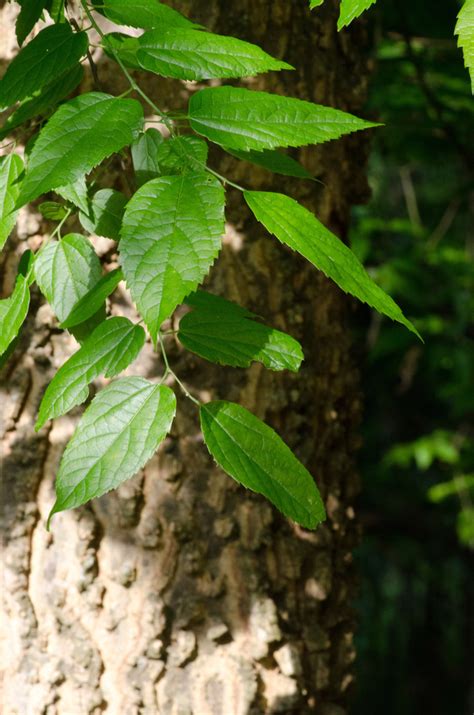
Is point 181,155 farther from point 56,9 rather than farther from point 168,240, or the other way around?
point 56,9

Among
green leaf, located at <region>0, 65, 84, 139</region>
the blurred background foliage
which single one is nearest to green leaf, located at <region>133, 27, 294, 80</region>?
green leaf, located at <region>0, 65, 84, 139</region>

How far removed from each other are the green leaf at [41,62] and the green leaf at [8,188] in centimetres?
10

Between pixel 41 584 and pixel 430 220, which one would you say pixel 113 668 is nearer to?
pixel 41 584

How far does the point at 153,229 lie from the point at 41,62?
0.81ft

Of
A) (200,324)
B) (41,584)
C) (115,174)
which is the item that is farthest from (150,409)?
(41,584)

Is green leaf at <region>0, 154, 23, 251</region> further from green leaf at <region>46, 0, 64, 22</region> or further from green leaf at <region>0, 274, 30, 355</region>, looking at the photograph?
green leaf at <region>46, 0, 64, 22</region>

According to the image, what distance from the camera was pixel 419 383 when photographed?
15.8ft

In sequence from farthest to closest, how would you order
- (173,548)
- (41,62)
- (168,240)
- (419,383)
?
(419,383), (173,548), (41,62), (168,240)

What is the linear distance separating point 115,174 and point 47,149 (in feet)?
1.56

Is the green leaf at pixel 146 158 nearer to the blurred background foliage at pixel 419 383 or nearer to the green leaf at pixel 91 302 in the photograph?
the green leaf at pixel 91 302

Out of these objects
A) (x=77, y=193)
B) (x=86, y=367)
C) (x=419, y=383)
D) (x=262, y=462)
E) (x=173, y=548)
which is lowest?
(x=419, y=383)

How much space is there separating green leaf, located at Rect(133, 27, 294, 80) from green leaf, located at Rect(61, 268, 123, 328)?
21cm

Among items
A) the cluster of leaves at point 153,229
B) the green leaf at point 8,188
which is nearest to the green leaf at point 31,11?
the cluster of leaves at point 153,229

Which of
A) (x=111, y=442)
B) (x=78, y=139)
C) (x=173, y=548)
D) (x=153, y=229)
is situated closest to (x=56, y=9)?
(x=78, y=139)
